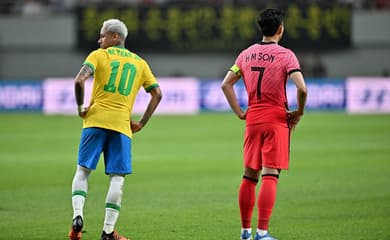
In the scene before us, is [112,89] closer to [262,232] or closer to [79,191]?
[79,191]

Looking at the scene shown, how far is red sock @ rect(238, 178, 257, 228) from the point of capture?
29.1 feet

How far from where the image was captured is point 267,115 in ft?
29.0

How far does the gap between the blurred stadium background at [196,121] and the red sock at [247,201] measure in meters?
0.65

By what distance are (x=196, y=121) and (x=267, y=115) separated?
19167 mm

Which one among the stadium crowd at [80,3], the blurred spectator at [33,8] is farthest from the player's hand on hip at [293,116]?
the blurred spectator at [33,8]

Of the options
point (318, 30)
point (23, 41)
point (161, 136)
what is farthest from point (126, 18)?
point (161, 136)

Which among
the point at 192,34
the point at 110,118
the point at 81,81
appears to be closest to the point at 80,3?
the point at 192,34

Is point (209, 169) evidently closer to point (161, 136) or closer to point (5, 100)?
point (161, 136)

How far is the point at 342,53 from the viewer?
35000 millimetres

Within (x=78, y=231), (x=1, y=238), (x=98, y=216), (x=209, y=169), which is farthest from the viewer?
(x=209, y=169)

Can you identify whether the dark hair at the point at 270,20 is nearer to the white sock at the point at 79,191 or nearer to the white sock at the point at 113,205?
the white sock at the point at 113,205

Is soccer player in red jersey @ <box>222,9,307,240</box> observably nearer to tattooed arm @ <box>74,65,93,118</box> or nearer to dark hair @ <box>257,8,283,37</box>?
dark hair @ <box>257,8,283,37</box>

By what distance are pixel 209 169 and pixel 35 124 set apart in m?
11.6

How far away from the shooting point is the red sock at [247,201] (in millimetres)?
8867
